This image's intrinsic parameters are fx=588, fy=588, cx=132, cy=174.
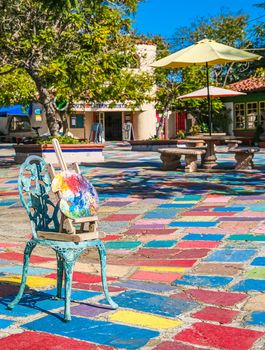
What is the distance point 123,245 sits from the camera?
6137 millimetres

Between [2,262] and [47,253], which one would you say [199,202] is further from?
[2,262]

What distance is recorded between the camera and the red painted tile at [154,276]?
186 inches

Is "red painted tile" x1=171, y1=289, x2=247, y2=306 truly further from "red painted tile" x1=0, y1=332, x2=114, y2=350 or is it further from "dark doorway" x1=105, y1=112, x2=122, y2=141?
"dark doorway" x1=105, y1=112, x2=122, y2=141

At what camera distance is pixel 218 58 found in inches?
468

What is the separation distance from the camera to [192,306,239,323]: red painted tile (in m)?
3.66

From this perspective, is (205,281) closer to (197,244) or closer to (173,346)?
(197,244)

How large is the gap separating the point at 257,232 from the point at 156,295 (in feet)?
8.02

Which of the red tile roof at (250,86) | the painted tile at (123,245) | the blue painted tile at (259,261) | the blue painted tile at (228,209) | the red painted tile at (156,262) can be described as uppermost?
the red tile roof at (250,86)

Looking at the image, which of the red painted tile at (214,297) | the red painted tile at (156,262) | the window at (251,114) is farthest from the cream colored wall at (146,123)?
the red painted tile at (214,297)

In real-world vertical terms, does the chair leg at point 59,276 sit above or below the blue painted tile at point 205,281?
above

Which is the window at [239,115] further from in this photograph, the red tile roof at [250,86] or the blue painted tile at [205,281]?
the blue painted tile at [205,281]

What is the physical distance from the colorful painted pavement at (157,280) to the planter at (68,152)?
6.54m

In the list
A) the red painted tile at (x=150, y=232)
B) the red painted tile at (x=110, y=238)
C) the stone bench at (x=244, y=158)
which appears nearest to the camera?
the red painted tile at (x=110, y=238)

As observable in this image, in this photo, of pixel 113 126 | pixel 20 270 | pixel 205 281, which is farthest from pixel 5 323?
pixel 113 126
